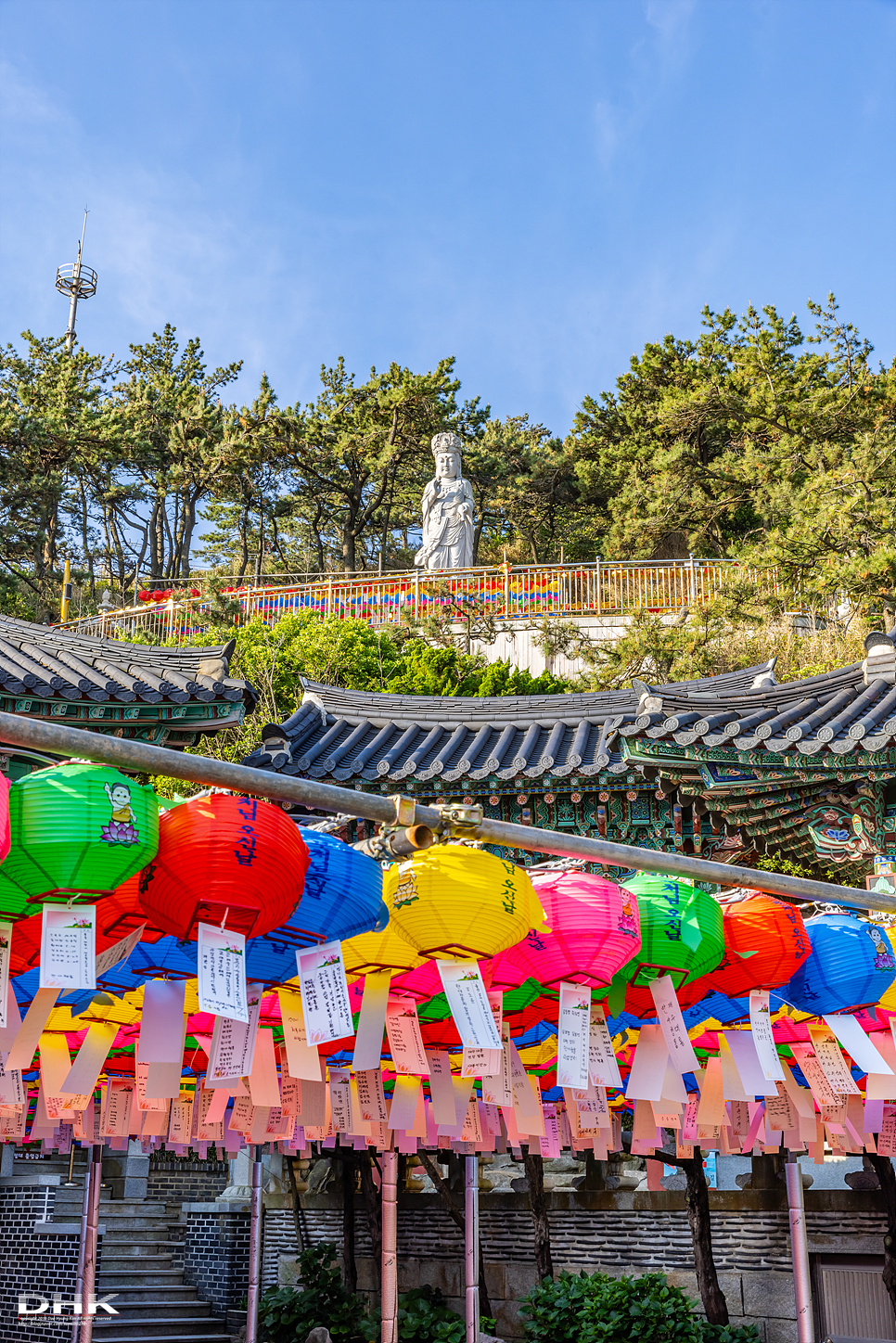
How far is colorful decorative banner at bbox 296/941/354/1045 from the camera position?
3535 millimetres

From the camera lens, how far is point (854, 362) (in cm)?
2834

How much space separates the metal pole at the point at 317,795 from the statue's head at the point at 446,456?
86.5ft

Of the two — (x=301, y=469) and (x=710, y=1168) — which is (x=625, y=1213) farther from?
(x=301, y=469)

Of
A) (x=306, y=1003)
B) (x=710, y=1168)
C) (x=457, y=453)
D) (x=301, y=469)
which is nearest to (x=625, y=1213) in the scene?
(x=710, y=1168)

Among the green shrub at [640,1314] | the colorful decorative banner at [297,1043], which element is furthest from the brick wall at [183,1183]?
the colorful decorative banner at [297,1043]

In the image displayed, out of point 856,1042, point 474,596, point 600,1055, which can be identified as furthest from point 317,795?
point 474,596

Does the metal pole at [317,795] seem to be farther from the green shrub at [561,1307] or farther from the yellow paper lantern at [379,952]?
the green shrub at [561,1307]

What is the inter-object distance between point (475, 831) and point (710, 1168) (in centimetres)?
816

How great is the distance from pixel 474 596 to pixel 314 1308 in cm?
1699

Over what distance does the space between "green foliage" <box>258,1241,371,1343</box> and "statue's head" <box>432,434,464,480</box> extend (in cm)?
2138

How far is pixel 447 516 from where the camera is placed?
96.2 ft

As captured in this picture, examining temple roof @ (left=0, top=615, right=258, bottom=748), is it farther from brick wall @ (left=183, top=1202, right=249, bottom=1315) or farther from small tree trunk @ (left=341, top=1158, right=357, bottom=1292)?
brick wall @ (left=183, top=1202, right=249, bottom=1315)

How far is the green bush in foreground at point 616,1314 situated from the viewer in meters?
8.61

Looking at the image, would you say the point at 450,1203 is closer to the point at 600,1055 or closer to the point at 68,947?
the point at 600,1055
